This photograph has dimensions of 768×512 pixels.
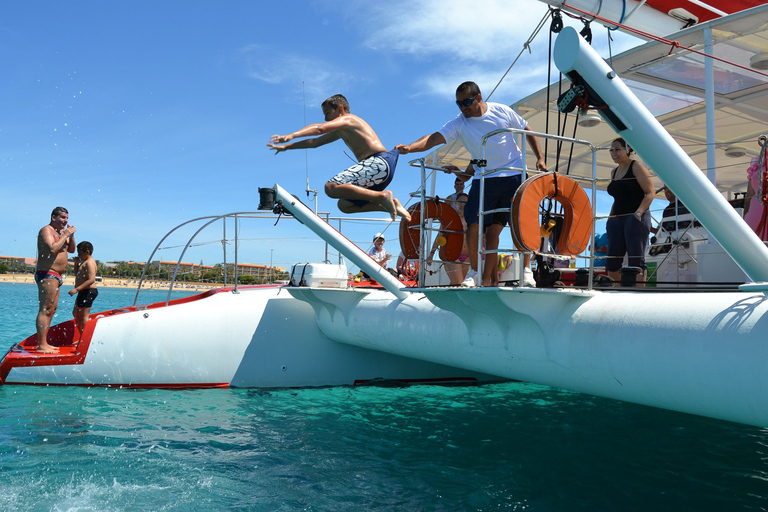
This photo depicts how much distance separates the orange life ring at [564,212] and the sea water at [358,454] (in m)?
1.73

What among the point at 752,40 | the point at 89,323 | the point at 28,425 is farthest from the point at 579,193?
the point at 89,323

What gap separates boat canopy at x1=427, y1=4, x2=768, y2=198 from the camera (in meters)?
6.40

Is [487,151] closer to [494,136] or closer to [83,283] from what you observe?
[494,136]

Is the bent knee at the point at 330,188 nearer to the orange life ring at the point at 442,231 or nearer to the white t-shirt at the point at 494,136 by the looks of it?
the orange life ring at the point at 442,231

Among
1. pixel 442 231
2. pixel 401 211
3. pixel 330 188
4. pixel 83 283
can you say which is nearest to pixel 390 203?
pixel 401 211

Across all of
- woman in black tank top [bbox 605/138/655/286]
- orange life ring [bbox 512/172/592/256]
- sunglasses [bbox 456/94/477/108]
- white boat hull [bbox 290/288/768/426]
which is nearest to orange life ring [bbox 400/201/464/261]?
white boat hull [bbox 290/288/768/426]

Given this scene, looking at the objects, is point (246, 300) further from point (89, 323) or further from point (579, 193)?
point (579, 193)

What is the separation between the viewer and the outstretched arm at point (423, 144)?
16.8 feet

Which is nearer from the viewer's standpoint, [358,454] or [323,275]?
[358,454]

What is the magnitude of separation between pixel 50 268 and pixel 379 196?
14.9ft

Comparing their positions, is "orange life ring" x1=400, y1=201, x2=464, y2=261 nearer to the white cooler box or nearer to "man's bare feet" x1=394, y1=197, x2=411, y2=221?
"man's bare feet" x1=394, y1=197, x2=411, y2=221

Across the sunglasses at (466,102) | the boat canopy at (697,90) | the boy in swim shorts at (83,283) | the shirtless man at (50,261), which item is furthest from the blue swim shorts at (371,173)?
the boy in swim shorts at (83,283)

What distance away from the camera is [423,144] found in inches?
202

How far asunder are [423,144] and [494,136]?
0.68 m
